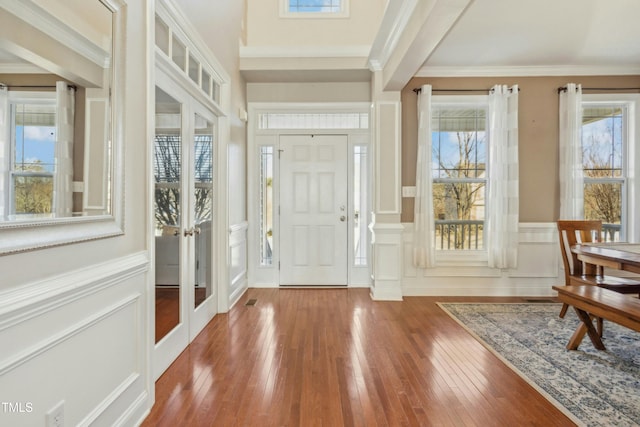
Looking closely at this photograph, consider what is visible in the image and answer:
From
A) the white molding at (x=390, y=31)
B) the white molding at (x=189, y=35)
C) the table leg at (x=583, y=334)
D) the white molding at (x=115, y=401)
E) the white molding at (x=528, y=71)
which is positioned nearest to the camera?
the white molding at (x=115, y=401)

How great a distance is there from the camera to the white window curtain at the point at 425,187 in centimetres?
389

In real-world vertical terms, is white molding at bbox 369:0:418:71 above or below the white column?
above

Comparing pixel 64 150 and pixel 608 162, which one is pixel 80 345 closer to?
pixel 64 150

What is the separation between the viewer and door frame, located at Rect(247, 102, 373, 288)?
432cm

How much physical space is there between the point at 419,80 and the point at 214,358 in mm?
3737

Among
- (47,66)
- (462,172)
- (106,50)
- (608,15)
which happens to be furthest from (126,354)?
(608,15)

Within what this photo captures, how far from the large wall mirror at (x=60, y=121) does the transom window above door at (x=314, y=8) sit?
3025mm

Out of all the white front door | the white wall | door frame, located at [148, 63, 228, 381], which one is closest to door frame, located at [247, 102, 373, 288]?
the white front door

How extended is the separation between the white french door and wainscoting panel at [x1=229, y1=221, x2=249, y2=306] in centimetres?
42

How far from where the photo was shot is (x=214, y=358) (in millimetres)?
2377

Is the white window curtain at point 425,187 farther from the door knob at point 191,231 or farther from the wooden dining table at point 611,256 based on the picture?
the door knob at point 191,231

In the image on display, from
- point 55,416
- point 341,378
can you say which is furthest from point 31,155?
point 341,378

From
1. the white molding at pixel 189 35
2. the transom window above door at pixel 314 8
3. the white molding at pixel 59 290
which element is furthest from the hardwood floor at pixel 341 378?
the transom window above door at pixel 314 8

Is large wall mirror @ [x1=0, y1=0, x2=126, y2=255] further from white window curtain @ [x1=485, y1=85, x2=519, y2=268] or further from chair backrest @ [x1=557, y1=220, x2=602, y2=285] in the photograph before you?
white window curtain @ [x1=485, y1=85, x2=519, y2=268]
